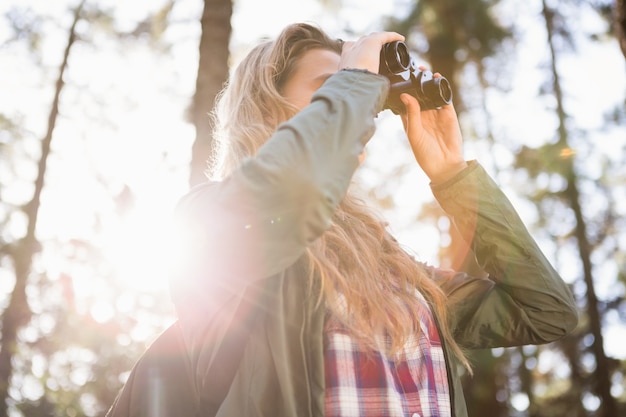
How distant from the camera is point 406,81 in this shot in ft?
7.20

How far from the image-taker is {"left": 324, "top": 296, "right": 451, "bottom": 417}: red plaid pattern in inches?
64.2

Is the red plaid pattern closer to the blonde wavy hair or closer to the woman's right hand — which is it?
A: the blonde wavy hair

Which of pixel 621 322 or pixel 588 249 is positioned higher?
pixel 588 249

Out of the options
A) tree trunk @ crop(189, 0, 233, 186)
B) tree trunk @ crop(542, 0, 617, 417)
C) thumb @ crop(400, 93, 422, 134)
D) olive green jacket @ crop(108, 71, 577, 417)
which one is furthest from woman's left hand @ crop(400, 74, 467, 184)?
tree trunk @ crop(542, 0, 617, 417)

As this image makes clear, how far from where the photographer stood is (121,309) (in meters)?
9.65

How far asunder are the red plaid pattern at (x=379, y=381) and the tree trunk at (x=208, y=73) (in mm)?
1810

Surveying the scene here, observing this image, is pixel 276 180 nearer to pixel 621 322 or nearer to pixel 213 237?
pixel 213 237

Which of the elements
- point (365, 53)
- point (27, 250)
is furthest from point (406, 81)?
point (27, 250)

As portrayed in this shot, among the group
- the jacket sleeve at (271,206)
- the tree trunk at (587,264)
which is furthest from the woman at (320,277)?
the tree trunk at (587,264)

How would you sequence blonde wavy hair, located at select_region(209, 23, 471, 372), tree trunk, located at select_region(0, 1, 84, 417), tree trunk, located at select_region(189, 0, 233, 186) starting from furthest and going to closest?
tree trunk, located at select_region(0, 1, 84, 417)
tree trunk, located at select_region(189, 0, 233, 186)
blonde wavy hair, located at select_region(209, 23, 471, 372)

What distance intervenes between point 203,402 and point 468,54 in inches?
432

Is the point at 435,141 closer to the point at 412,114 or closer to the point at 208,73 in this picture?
the point at 412,114

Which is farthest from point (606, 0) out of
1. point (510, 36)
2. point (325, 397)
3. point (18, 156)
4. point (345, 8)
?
point (325, 397)

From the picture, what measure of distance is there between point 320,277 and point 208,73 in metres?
2.29
